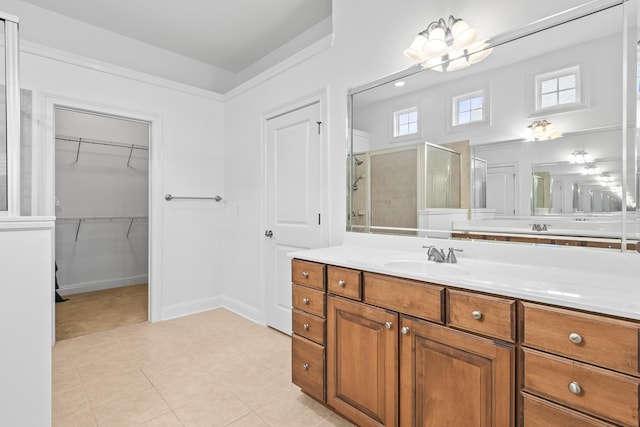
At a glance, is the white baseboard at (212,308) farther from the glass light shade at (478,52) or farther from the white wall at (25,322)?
the glass light shade at (478,52)

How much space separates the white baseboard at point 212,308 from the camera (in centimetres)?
329

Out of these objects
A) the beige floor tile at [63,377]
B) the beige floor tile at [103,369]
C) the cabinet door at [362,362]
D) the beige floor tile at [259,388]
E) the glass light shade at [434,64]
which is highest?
the glass light shade at [434,64]

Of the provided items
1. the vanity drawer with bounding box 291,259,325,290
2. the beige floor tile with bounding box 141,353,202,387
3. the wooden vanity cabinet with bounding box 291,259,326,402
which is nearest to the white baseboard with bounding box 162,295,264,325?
the beige floor tile with bounding box 141,353,202,387

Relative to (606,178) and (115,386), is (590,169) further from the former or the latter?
(115,386)

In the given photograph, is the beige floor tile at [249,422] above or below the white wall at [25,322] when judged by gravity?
below

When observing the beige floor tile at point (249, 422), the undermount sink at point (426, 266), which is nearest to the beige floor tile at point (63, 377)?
the beige floor tile at point (249, 422)

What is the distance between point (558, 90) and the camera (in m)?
1.45

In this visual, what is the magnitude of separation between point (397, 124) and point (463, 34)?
59 cm

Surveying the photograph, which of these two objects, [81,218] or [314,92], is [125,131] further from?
[314,92]

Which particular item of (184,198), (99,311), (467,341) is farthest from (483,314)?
(99,311)

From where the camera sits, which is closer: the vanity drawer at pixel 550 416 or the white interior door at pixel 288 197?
the vanity drawer at pixel 550 416

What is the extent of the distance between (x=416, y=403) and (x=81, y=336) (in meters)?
2.99

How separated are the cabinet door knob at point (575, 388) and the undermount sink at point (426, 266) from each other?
0.53m

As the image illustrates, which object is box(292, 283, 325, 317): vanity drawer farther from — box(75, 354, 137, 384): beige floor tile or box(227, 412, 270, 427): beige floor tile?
box(75, 354, 137, 384): beige floor tile
